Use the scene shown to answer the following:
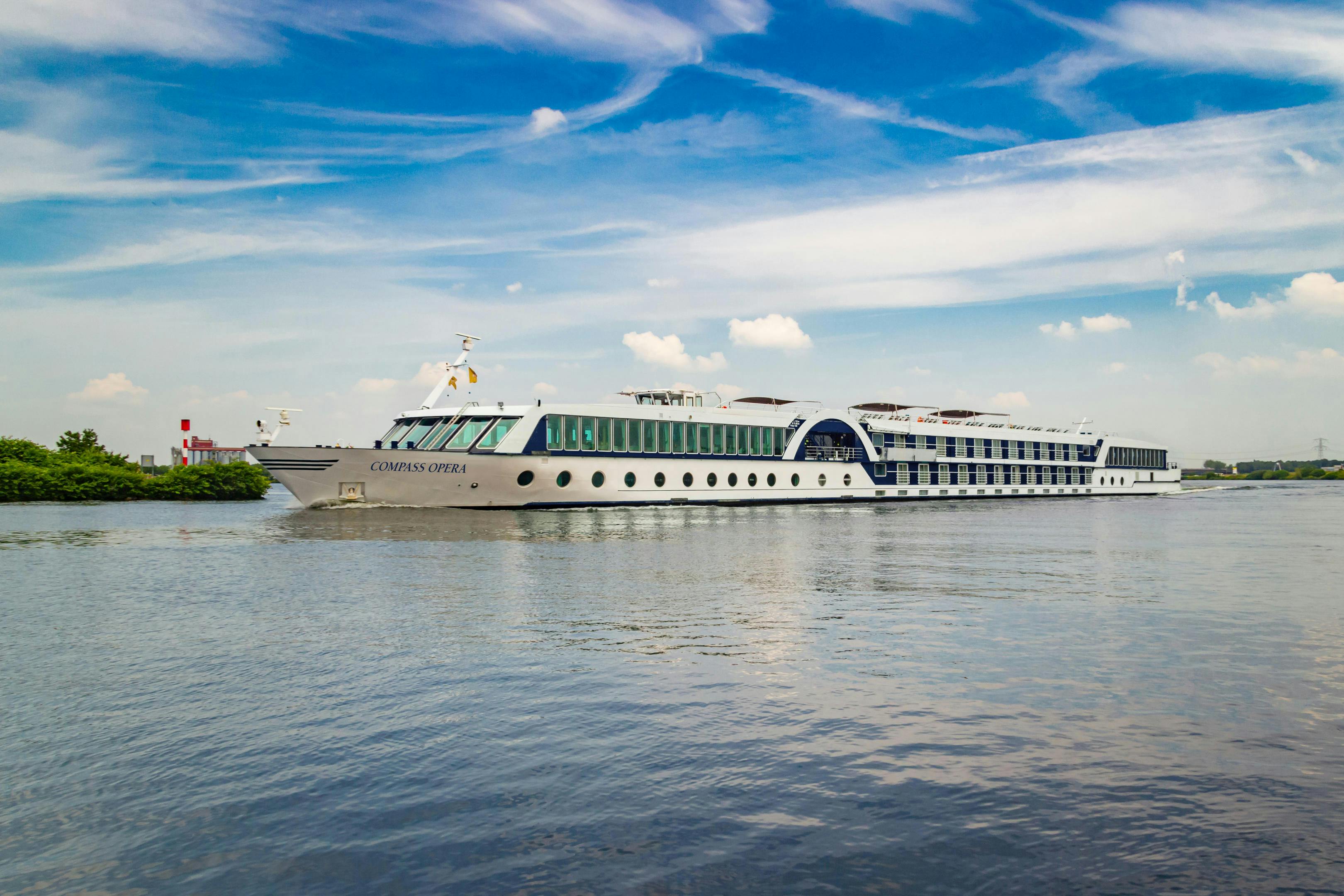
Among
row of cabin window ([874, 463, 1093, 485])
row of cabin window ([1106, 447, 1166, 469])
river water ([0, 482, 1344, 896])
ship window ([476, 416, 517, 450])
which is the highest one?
ship window ([476, 416, 517, 450])

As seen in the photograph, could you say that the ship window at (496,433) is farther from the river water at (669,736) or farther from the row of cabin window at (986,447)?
the row of cabin window at (986,447)

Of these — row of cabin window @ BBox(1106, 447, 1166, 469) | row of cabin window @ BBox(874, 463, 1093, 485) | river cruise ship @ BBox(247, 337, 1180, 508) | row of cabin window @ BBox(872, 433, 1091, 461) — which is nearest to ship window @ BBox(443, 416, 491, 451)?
river cruise ship @ BBox(247, 337, 1180, 508)

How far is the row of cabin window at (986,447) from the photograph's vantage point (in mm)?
71812

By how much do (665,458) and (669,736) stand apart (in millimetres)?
47304

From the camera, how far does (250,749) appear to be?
8031 millimetres

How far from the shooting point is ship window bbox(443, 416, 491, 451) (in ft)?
159

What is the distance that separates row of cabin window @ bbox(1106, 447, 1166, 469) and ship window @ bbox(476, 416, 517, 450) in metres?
70.2

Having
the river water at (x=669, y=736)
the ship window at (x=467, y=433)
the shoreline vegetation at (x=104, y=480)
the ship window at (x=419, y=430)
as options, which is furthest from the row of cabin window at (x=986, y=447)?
the shoreline vegetation at (x=104, y=480)

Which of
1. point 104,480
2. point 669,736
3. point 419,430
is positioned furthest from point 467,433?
point 104,480

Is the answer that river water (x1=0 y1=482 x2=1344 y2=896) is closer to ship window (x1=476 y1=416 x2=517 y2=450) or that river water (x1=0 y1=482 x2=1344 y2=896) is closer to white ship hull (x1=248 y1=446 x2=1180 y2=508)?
white ship hull (x1=248 y1=446 x2=1180 y2=508)

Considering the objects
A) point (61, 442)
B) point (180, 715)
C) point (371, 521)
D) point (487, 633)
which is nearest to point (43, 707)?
point (180, 715)

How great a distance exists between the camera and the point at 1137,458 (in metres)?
96.1

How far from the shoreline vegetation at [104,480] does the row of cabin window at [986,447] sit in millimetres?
59634

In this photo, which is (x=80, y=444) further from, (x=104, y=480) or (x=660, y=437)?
(x=660, y=437)
